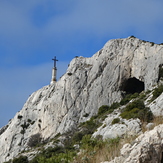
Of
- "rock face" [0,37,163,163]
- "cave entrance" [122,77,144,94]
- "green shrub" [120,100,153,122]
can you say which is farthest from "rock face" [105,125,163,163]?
"cave entrance" [122,77,144,94]

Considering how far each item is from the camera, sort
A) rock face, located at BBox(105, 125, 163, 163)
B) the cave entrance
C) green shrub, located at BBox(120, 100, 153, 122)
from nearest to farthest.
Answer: rock face, located at BBox(105, 125, 163, 163) → green shrub, located at BBox(120, 100, 153, 122) → the cave entrance

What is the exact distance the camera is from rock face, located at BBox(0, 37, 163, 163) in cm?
4756

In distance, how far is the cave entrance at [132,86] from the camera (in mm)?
49688

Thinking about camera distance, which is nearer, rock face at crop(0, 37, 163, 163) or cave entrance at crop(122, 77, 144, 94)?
rock face at crop(0, 37, 163, 163)

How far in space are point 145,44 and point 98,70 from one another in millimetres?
9228

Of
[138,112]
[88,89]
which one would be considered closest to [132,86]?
[88,89]

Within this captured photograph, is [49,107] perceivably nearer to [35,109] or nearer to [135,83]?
[35,109]

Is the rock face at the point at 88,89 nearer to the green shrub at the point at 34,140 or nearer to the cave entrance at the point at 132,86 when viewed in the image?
the cave entrance at the point at 132,86

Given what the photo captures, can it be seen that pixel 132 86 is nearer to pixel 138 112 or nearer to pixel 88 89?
pixel 88 89

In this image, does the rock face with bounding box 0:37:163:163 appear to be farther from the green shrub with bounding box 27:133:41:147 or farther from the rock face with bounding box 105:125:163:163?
the rock face with bounding box 105:125:163:163

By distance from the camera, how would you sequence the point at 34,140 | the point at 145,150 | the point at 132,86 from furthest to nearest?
the point at 132,86
the point at 34,140
the point at 145,150

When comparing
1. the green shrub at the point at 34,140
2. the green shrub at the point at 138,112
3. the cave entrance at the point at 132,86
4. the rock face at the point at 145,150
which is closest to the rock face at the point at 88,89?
the cave entrance at the point at 132,86

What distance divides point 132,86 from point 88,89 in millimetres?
7727

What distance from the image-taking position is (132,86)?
51.2m
